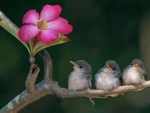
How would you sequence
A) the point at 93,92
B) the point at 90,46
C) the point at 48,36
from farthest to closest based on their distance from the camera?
the point at 90,46, the point at 93,92, the point at 48,36

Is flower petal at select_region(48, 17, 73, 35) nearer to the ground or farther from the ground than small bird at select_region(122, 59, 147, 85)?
farther from the ground

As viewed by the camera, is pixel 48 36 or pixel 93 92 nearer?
pixel 48 36

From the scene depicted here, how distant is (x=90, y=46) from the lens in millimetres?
2102

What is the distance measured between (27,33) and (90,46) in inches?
47.2

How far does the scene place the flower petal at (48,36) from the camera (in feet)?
2.98

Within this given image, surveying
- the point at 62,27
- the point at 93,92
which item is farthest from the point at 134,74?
the point at 62,27

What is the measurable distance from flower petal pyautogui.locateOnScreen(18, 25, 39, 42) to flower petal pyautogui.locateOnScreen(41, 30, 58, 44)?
0.7 inches

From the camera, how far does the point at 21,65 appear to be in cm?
205

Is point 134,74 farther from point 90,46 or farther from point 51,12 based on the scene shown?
point 90,46

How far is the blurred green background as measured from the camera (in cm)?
205

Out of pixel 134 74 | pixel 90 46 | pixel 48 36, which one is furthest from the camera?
pixel 90 46

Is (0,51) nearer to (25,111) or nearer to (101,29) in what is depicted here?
(25,111)

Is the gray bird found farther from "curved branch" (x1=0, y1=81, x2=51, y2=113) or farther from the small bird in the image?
"curved branch" (x1=0, y1=81, x2=51, y2=113)

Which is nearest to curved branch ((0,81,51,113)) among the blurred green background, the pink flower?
the pink flower
